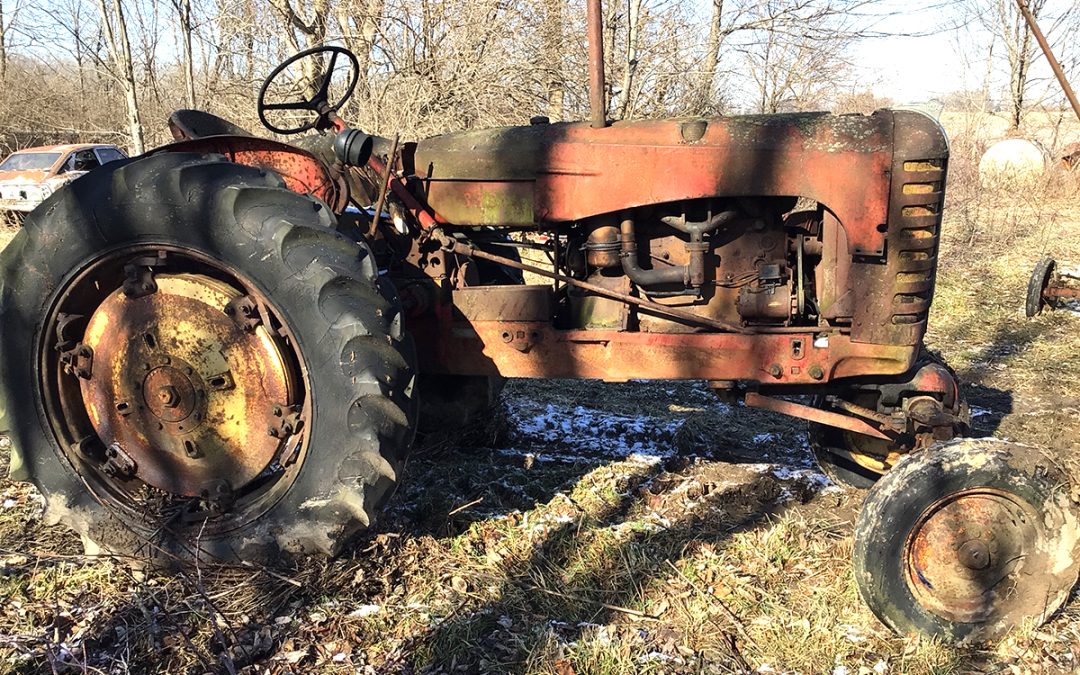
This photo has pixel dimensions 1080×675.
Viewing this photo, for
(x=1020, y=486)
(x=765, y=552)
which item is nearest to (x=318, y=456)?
(x=765, y=552)

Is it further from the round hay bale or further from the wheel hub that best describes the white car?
the round hay bale

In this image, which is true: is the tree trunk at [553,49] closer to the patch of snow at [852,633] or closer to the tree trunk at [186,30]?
→ the tree trunk at [186,30]

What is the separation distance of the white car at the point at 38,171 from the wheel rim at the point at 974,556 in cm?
1392

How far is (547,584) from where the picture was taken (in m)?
2.79

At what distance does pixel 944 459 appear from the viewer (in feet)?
7.88

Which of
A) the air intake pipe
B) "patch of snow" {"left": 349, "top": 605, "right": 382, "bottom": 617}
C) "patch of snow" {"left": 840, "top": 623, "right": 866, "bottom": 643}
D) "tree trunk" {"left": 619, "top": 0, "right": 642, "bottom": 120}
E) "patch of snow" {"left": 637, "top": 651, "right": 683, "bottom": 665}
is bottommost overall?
"patch of snow" {"left": 637, "top": 651, "right": 683, "bottom": 665}

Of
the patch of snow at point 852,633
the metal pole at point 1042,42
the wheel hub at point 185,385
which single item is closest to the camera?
the patch of snow at point 852,633

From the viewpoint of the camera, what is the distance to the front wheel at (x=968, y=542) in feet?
7.83

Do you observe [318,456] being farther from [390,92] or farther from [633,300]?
[390,92]

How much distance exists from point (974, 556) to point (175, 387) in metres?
2.79

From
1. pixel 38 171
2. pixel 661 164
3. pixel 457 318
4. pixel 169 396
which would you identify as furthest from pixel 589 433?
pixel 38 171

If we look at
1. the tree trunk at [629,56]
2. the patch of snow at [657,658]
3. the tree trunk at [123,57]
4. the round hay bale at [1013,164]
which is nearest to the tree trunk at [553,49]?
the tree trunk at [629,56]

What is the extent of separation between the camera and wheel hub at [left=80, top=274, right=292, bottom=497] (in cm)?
272

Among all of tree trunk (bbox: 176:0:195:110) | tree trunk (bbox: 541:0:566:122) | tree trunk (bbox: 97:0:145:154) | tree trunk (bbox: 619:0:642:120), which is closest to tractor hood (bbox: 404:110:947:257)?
tree trunk (bbox: 619:0:642:120)
